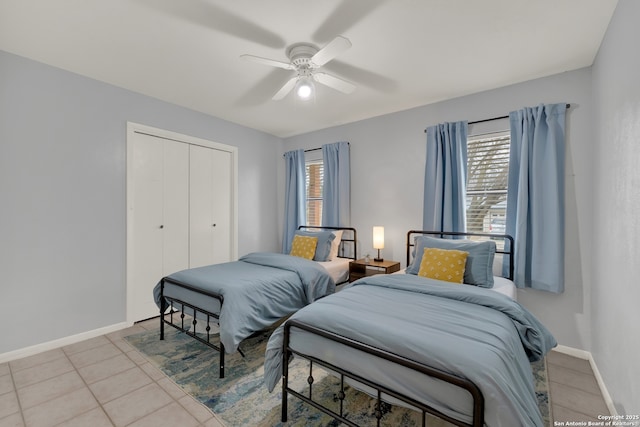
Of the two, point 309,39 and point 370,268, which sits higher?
point 309,39

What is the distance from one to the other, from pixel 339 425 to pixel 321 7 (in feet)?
8.54

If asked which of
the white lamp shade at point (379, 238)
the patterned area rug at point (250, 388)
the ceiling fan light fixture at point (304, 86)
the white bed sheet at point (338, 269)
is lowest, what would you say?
the patterned area rug at point (250, 388)

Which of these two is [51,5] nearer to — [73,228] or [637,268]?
[73,228]

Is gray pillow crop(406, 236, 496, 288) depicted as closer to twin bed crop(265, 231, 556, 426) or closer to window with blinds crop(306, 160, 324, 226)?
twin bed crop(265, 231, 556, 426)

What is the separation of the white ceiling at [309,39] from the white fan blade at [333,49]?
21cm

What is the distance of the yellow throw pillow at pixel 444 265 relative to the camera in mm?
2445

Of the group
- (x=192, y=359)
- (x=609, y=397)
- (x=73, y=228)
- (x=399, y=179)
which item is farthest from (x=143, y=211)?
(x=609, y=397)

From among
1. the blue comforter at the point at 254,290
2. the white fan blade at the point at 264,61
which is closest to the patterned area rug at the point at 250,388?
the blue comforter at the point at 254,290

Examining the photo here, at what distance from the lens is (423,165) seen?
3.46 metres

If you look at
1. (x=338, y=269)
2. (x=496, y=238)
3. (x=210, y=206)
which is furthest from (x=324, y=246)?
(x=496, y=238)

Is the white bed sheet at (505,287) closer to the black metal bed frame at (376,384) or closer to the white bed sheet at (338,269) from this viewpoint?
the black metal bed frame at (376,384)

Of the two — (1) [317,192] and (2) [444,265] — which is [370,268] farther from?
(1) [317,192]

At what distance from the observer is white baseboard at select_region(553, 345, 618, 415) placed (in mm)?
1849

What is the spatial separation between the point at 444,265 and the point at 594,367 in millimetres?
1397
